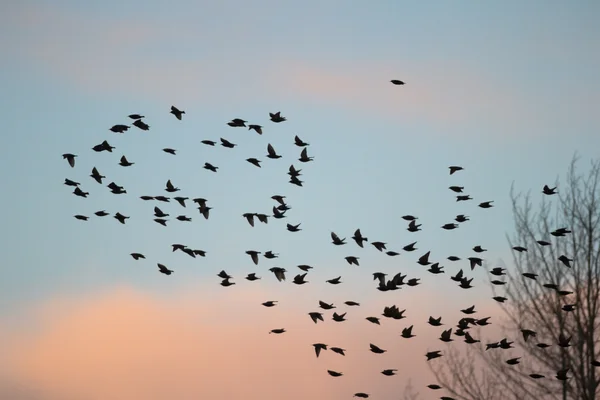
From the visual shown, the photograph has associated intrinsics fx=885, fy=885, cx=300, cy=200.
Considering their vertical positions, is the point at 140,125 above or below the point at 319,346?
above

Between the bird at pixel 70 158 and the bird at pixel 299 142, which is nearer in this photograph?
the bird at pixel 299 142

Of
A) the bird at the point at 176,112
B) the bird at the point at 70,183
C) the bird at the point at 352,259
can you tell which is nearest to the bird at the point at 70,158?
the bird at the point at 70,183

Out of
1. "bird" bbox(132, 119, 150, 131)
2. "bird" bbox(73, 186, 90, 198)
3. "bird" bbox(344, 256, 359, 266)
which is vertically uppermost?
"bird" bbox(132, 119, 150, 131)

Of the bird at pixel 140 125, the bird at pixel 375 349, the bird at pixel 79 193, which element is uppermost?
the bird at pixel 140 125

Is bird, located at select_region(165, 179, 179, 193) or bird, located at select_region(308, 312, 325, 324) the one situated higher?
bird, located at select_region(165, 179, 179, 193)

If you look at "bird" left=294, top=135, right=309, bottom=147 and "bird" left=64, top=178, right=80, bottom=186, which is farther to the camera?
"bird" left=64, top=178, right=80, bottom=186

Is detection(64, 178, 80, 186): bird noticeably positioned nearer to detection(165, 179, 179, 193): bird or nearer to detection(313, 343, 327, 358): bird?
detection(165, 179, 179, 193): bird

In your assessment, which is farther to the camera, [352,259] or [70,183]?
[70,183]

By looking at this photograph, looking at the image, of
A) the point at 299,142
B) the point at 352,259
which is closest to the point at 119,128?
the point at 299,142

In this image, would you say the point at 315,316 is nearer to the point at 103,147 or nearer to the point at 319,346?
the point at 319,346

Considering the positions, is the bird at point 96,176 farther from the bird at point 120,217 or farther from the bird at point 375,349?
the bird at point 375,349

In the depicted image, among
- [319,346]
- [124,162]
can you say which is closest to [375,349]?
[319,346]

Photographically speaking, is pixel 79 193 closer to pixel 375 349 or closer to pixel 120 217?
pixel 120 217

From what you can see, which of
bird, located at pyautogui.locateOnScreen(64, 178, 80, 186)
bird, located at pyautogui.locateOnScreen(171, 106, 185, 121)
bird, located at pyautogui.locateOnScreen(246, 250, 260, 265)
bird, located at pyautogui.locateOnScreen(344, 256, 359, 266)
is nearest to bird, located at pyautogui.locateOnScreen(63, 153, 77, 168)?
bird, located at pyautogui.locateOnScreen(64, 178, 80, 186)
